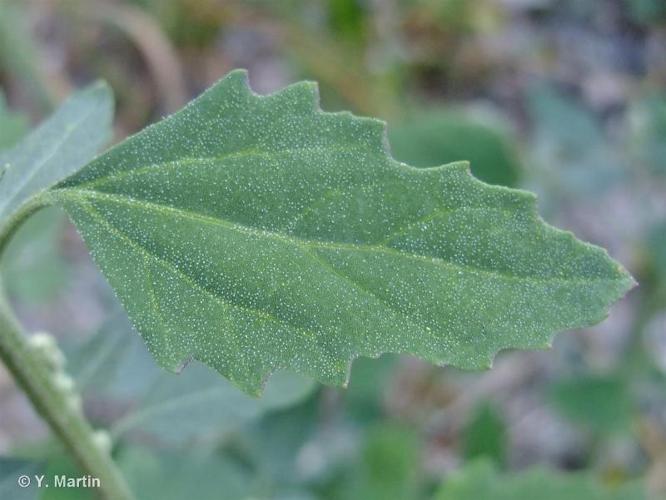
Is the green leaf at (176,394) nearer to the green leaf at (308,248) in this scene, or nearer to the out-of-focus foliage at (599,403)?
the green leaf at (308,248)

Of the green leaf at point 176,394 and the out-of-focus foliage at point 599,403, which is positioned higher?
the out-of-focus foliage at point 599,403

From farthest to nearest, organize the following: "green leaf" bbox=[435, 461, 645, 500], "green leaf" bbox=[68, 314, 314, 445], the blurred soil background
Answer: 1. the blurred soil background
2. "green leaf" bbox=[435, 461, 645, 500]
3. "green leaf" bbox=[68, 314, 314, 445]

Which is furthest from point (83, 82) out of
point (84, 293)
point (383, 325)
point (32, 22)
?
point (383, 325)

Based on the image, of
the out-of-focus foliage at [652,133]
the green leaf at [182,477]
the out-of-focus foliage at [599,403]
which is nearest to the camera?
the green leaf at [182,477]

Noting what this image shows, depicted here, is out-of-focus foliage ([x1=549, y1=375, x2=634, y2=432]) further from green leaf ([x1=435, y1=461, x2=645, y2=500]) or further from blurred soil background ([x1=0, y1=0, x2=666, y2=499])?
green leaf ([x1=435, y1=461, x2=645, y2=500])

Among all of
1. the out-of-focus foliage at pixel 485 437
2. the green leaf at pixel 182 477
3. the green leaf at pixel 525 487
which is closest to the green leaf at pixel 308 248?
the green leaf at pixel 525 487

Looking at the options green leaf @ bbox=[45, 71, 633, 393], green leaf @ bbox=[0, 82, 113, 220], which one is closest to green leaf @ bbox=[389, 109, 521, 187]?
green leaf @ bbox=[0, 82, 113, 220]
